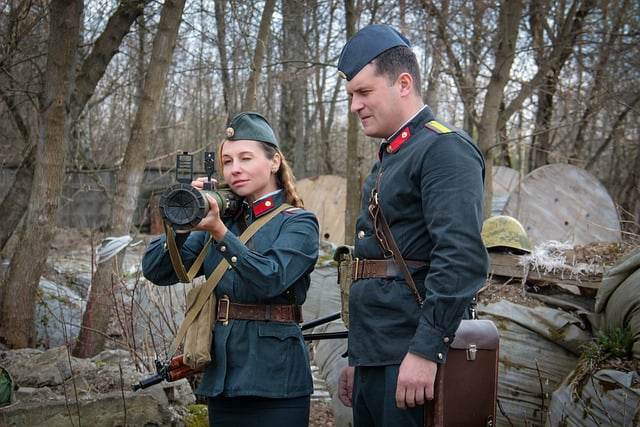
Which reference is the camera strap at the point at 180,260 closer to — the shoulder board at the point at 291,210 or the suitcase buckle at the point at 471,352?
the shoulder board at the point at 291,210

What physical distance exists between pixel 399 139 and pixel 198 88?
14604 millimetres

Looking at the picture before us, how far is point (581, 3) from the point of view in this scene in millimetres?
9594

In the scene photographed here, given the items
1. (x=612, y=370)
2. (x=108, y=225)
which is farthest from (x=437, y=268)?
(x=108, y=225)

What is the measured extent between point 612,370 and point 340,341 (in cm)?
182

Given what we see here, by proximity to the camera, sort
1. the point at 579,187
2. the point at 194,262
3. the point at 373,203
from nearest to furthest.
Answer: the point at 373,203 < the point at 194,262 < the point at 579,187

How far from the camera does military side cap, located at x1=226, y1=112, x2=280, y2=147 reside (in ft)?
8.57

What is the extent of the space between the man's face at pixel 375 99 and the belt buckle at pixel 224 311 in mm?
809

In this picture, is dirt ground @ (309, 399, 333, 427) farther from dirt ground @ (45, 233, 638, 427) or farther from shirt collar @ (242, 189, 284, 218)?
shirt collar @ (242, 189, 284, 218)

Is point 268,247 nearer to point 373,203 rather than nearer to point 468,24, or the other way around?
point 373,203

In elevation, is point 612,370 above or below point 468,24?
below

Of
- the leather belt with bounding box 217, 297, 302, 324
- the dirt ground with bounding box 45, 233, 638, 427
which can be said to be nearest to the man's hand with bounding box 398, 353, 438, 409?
the leather belt with bounding box 217, 297, 302, 324

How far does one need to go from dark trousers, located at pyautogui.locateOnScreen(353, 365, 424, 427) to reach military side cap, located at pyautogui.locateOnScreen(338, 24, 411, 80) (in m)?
0.97

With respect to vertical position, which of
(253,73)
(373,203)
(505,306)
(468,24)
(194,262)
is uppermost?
(468,24)

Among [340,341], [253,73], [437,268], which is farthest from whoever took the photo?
[253,73]
